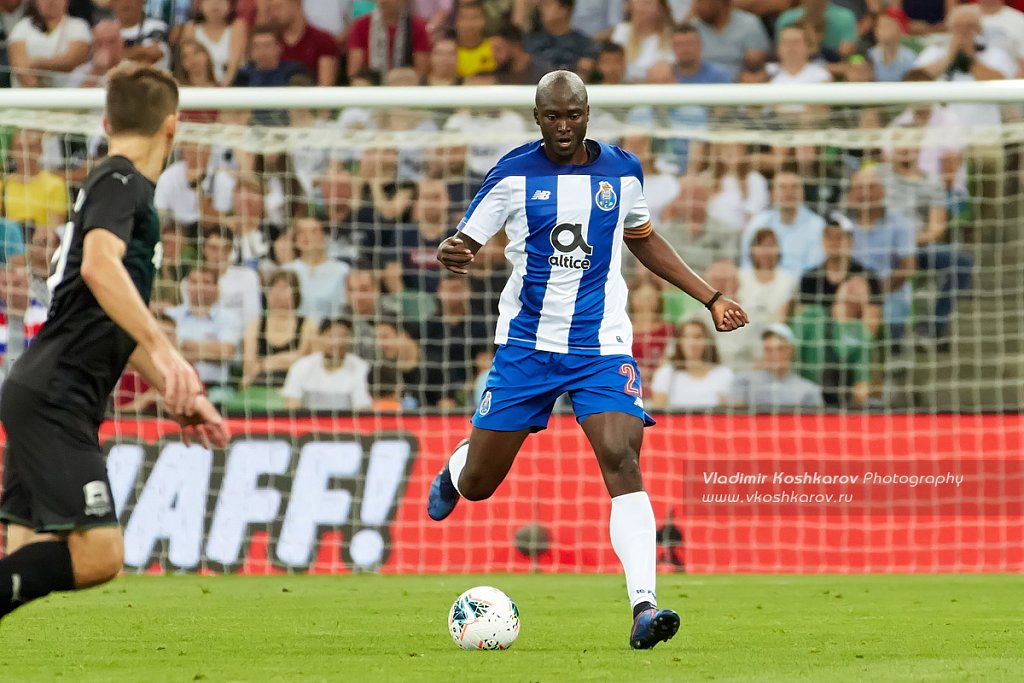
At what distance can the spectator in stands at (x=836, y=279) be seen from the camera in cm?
1266

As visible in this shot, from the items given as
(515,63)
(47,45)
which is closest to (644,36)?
(515,63)

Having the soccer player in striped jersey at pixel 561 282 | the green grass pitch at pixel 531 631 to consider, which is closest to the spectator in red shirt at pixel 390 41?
the green grass pitch at pixel 531 631

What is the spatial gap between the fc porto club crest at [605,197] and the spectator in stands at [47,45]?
976 centimetres

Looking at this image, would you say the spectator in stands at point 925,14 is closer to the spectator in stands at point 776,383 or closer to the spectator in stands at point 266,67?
the spectator in stands at point 776,383

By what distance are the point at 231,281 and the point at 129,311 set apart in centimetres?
773

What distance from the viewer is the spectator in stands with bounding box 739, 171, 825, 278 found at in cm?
1280

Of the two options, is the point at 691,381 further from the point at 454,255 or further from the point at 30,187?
the point at 454,255

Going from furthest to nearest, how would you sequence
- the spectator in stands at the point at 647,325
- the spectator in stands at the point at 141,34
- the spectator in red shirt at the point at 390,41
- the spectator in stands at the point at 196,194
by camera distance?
the spectator in stands at the point at 141,34 < the spectator in red shirt at the point at 390,41 < the spectator in stands at the point at 196,194 < the spectator in stands at the point at 647,325

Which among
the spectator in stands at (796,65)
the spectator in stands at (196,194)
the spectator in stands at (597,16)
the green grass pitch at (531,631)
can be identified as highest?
the spectator in stands at (597,16)

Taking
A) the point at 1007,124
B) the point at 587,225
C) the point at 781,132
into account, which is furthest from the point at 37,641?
the point at 1007,124

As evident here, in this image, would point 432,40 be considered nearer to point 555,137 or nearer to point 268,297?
point 268,297

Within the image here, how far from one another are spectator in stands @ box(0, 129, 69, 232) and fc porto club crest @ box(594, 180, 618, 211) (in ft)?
20.8

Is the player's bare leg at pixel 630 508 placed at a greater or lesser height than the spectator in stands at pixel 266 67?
lesser

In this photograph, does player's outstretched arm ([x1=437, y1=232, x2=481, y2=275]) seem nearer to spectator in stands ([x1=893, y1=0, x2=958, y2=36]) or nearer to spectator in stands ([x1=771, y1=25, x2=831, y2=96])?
spectator in stands ([x1=771, y1=25, x2=831, y2=96])
